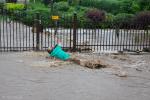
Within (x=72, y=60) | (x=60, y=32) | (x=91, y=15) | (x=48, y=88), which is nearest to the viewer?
(x=48, y=88)

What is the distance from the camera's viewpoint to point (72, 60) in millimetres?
14469

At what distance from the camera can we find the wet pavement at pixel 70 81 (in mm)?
10523

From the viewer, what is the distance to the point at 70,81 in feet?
39.0

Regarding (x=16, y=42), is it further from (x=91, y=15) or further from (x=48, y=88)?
(x=91, y=15)

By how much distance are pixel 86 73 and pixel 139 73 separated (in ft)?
5.28

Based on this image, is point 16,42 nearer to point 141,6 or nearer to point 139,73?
point 139,73

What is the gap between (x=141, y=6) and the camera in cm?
3672

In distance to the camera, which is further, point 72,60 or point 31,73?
point 72,60

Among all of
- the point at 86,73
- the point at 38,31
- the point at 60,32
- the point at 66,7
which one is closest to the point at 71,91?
the point at 86,73

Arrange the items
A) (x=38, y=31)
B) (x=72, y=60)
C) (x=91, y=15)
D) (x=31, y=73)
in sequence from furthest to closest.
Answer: (x=91, y=15), (x=38, y=31), (x=72, y=60), (x=31, y=73)

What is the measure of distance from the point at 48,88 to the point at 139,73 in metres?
3.37

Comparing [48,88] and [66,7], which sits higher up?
[66,7]

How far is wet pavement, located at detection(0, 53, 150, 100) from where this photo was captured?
10523 millimetres

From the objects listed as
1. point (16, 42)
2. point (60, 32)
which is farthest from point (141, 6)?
point (16, 42)
